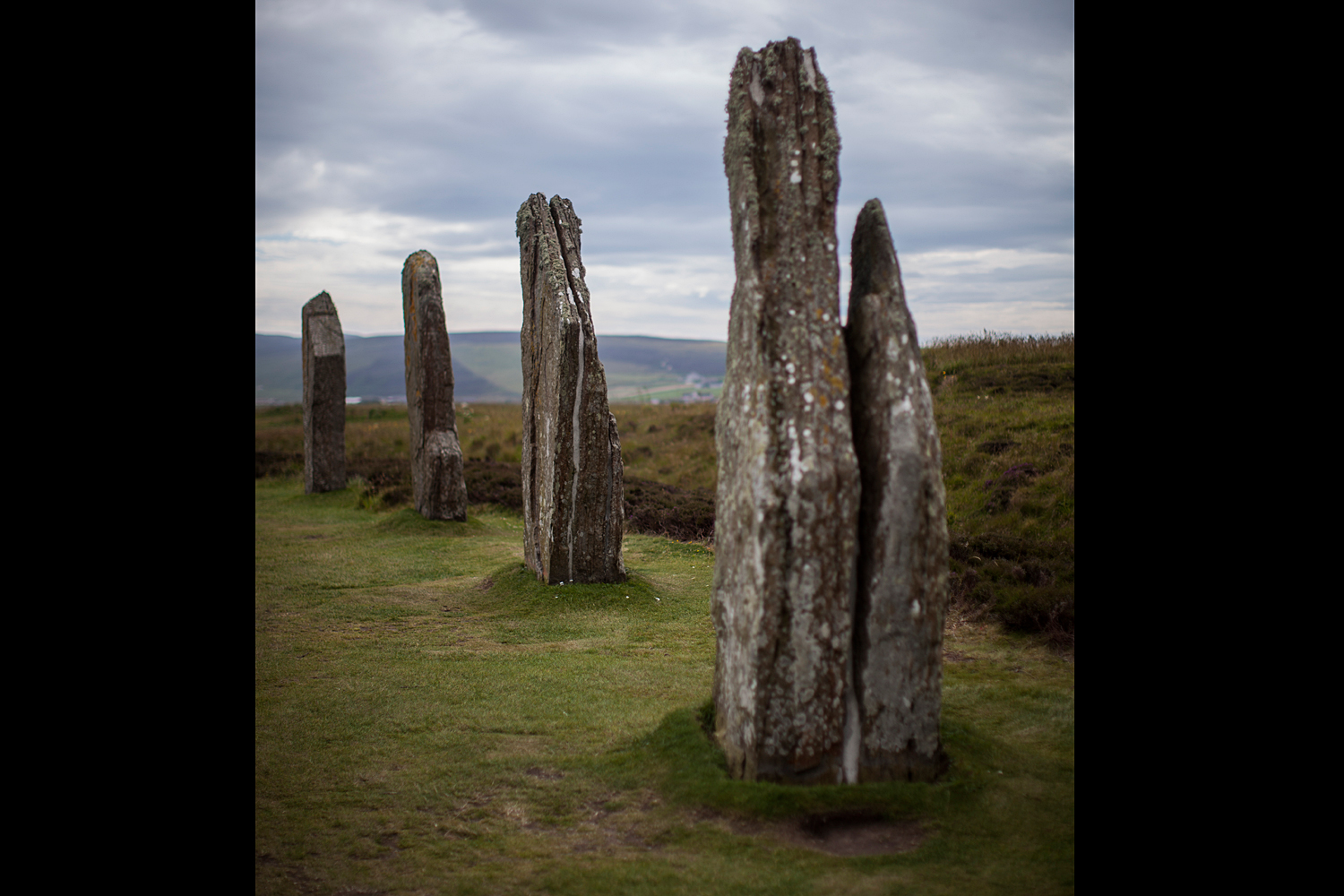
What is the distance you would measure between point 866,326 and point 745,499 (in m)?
1.21

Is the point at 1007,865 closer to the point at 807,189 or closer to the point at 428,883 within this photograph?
the point at 428,883

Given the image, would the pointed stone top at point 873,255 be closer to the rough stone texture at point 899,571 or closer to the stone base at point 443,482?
the rough stone texture at point 899,571

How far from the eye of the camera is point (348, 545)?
480 inches

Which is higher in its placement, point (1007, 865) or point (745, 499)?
point (745, 499)

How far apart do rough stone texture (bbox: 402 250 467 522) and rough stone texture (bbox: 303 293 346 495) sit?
136 inches

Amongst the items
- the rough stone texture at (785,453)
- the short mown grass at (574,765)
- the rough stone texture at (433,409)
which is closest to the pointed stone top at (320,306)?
the rough stone texture at (433,409)

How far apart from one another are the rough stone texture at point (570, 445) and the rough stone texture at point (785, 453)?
404 centimetres

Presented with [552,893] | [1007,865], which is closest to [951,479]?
[1007,865]

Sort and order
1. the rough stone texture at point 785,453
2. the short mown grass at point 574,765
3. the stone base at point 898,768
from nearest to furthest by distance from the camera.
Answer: the short mown grass at point 574,765, the rough stone texture at point 785,453, the stone base at point 898,768

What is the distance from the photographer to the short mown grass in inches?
159

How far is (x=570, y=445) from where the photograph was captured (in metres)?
9.00

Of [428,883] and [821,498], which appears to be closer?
[428,883]

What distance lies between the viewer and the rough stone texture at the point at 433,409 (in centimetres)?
1334

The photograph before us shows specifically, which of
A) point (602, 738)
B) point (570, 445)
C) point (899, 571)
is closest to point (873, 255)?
point (899, 571)
